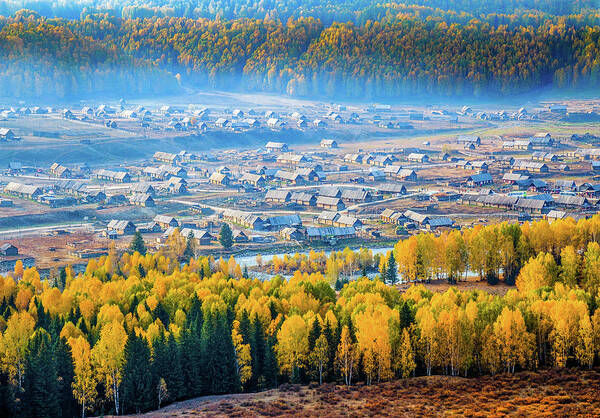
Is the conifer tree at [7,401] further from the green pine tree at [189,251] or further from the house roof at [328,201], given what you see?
the house roof at [328,201]

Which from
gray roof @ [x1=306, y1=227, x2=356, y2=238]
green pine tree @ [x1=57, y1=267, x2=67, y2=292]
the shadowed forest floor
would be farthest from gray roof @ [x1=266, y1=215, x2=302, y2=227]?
the shadowed forest floor

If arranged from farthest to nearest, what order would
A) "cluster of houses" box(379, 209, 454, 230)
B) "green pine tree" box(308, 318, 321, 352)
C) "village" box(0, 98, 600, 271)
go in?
"cluster of houses" box(379, 209, 454, 230) → "village" box(0, 98, 600, 271) → "green pine tree" box(308, 318, 321, 352)

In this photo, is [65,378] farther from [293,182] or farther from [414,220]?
[293,182]

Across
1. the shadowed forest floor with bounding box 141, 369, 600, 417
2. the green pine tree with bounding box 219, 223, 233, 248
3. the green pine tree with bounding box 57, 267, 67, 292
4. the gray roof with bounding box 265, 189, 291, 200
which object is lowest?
the shadowed forest floor with bounding box 141, 369, 600, 417

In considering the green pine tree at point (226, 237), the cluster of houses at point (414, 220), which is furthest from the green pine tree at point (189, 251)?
the cluster of houses at point (414, 220)

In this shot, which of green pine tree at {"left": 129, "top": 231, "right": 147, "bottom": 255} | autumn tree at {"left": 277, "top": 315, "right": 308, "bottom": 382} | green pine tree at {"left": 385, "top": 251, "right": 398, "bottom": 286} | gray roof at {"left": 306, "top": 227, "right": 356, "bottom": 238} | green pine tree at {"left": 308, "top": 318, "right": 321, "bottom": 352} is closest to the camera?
autumn tree at {"left": 277, "top": 315, "right": 308, "bottom": 382}

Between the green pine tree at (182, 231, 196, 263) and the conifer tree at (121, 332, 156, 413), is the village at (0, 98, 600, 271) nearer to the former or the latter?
the green pine tree at (182, 231, 196, 263)
